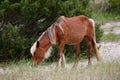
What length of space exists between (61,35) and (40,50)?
65 centimetres

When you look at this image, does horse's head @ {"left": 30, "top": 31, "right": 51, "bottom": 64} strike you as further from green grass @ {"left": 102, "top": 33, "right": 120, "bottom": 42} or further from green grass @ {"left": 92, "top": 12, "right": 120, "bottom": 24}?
green grass @ {"left": 92, "top": 12, "right": 120, "bottom": 24}

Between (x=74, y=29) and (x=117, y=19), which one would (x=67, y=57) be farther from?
(x=117, y=19)

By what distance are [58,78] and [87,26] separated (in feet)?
14.1

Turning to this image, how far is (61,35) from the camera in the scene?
34.1 feet

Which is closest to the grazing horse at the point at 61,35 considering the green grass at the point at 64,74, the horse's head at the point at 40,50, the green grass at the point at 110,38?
the horse's head at the point at 40,50

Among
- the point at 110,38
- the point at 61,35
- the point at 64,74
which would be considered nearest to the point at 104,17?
the point at 110,38

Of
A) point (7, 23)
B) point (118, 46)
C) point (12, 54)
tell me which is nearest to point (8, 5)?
point (7, 23)

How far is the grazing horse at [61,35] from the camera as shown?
10.2 metres

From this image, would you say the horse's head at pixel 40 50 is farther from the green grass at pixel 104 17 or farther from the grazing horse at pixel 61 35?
the green grass at pixel 104 17

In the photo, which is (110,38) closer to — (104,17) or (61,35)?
(104,17)

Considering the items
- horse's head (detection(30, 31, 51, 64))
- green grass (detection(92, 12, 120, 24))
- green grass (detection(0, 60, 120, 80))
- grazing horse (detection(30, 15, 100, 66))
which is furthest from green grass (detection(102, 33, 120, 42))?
green grass (detection(0, 60, 120, 80))

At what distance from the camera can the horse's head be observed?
1012 cm

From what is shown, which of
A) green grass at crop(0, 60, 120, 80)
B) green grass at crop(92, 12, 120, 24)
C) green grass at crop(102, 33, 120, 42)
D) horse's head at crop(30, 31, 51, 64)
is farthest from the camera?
green grass at crop(92, 12, 120, 24)

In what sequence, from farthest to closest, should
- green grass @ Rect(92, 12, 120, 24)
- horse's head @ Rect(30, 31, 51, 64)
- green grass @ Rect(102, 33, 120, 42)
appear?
1. green grass @ Rect(92, 12, 120, 24)
2. green grass @ Rect(102, 33, 120, 42)
3. horse's head @ Rect(30, 31, 51, 64)
